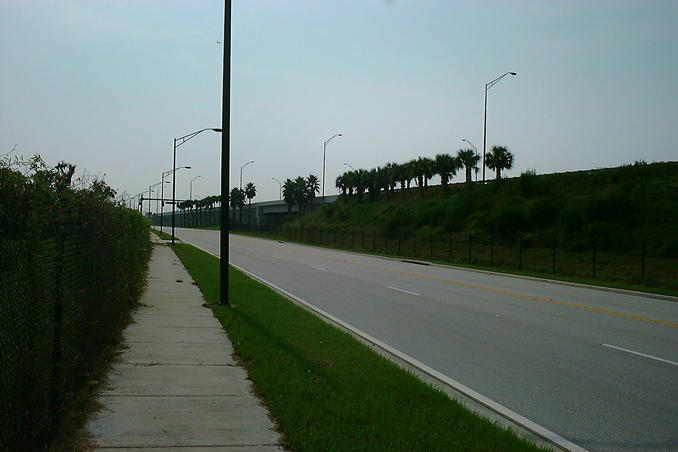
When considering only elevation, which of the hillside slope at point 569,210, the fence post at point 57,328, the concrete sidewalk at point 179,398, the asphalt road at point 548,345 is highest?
the hillside slope at point 569,210

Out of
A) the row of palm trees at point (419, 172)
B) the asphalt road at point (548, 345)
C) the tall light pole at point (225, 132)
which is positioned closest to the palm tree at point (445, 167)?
the row of palm trees at point (419, 172)

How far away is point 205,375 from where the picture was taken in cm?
799

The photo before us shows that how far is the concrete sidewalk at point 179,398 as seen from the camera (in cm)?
560

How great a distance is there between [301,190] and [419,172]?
32908 mm

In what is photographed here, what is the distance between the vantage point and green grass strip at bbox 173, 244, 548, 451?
5.65 metres

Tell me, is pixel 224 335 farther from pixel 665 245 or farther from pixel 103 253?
pixel 665 245

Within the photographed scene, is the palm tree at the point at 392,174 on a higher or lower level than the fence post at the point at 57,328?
higher

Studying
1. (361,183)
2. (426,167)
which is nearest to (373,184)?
(361,183)

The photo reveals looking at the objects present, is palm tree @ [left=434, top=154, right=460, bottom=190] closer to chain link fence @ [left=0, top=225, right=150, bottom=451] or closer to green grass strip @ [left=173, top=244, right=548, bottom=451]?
green grass strip @ [left=173, top=244, right=548, bottom=451]

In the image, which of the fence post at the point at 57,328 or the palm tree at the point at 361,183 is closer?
the fence post at the point at 57,328

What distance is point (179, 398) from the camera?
6.91 m

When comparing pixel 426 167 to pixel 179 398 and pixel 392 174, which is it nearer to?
pixel 392 174

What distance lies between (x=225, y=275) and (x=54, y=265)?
9.61 metres

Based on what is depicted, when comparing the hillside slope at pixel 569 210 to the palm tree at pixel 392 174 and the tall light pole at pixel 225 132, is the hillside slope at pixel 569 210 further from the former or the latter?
the tall light pole at pixel 225 132
